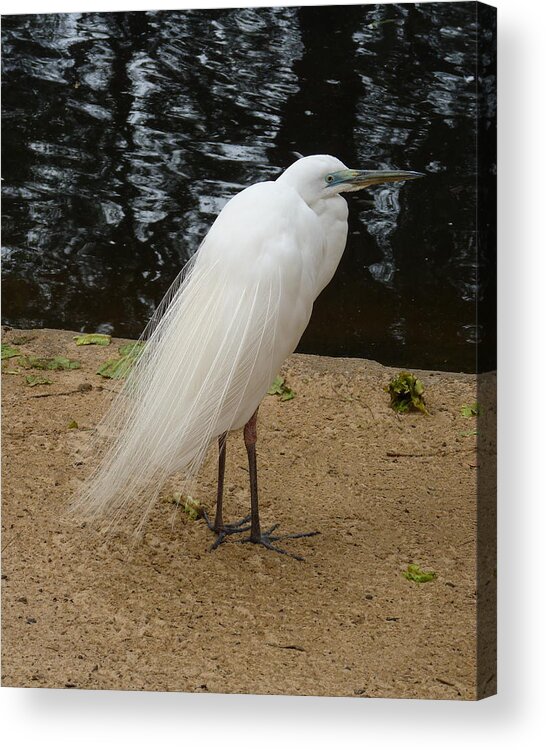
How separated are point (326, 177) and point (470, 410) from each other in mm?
633

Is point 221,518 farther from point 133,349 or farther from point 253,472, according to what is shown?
point 133,349

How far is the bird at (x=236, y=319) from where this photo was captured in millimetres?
2830

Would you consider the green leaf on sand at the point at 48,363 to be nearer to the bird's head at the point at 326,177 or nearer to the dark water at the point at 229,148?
the dark water at the point at 229,148

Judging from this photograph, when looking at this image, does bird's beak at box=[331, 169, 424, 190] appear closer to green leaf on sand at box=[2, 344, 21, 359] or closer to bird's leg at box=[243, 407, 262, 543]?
bird's leg at box=[243, 407, 262, 543]

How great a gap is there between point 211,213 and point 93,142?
333 millimetres

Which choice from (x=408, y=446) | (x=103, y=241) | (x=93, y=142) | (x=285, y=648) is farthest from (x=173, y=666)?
(x=93, y=142)

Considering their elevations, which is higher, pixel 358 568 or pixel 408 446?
pixel 408 446

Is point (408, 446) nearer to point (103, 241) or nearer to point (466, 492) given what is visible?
point (466, 492)

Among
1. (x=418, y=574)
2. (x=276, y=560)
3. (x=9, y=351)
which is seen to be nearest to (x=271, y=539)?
(x=276, y=560)

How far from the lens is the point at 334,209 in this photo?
290cm

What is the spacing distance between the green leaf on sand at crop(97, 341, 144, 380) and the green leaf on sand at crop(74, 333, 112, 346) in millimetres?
41

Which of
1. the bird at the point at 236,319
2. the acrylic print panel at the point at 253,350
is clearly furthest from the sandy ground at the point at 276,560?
the bird at the point at 236,319

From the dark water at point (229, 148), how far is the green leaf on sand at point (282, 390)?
167 millimetres

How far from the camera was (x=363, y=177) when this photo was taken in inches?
113
